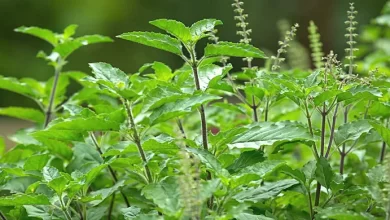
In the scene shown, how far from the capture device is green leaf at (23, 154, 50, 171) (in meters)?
1.41

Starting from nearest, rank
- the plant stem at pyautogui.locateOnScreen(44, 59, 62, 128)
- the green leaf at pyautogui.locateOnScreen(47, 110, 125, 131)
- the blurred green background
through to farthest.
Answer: the green leaf at pyautogui.locateOnScreen(47, 110, 125, 131) → the plant stem at pyautogui.locateOnScreen(44, 59, 62, 128) → the blurred green background

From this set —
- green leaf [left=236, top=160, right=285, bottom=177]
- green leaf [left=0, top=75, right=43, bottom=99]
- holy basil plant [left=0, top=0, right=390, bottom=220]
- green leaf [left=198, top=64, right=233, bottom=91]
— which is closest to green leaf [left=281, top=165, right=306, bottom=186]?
holy basil plant [left=0, top=0, right=390, bottom=220]

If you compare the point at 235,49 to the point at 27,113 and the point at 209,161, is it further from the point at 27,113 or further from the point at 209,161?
the point at 27,113

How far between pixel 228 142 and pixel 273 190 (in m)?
0.13

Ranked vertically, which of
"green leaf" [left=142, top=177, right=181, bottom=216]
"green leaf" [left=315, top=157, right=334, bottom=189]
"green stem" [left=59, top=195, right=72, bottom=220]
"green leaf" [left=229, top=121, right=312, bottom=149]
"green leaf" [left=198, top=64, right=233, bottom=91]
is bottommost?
"green stem" [left=59, top=195, right=72, bottom=220]

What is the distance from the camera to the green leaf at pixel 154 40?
1161mm

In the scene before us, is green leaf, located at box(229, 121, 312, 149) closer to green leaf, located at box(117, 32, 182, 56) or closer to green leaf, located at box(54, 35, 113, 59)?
green leaf, located at box(117, 32, 182, 56)

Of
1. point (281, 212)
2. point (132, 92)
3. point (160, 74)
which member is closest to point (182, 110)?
point (132, 92)

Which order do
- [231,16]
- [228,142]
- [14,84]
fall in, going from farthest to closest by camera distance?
1. [231,16]
2. [14,84]
3. [228,142]

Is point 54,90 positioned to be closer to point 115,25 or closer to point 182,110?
point 182,110

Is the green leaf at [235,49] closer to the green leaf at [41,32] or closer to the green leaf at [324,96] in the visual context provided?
the green leaf at [324,96]

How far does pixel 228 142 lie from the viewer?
1.22 meters

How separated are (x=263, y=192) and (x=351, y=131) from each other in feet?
0.78

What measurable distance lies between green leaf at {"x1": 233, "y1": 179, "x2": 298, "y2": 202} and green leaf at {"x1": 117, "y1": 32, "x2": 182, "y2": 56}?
0.29 m
